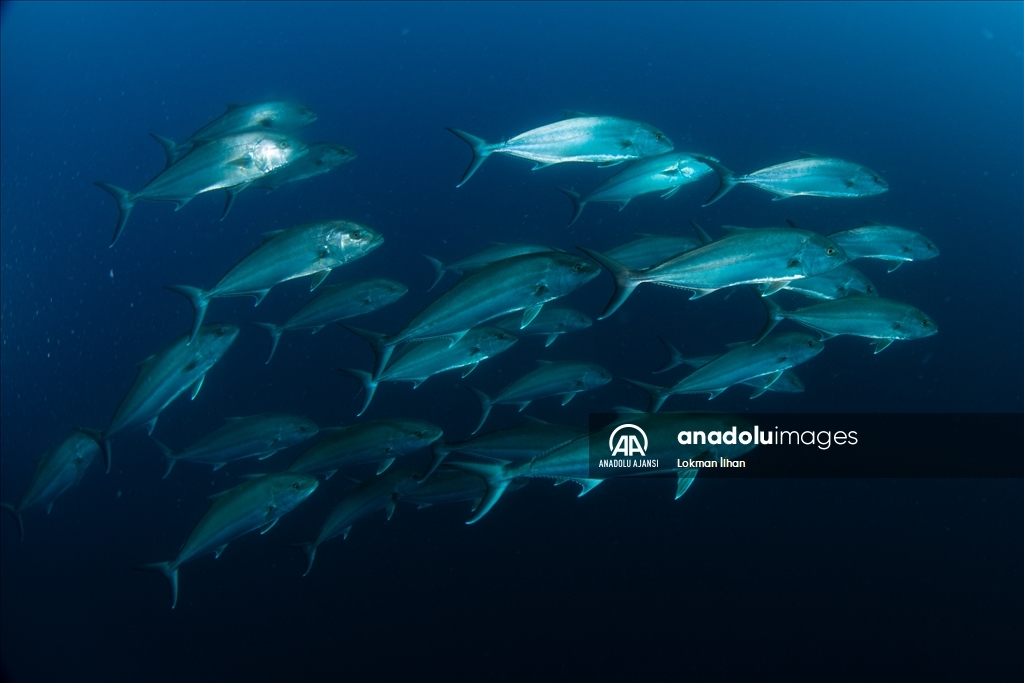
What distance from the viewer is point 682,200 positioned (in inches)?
485

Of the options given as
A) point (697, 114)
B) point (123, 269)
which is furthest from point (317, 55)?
point (697, 114)

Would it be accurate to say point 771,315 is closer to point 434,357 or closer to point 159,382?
point 434,357

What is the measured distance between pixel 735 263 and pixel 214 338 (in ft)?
10.5

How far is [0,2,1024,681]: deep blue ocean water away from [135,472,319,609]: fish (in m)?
4.44

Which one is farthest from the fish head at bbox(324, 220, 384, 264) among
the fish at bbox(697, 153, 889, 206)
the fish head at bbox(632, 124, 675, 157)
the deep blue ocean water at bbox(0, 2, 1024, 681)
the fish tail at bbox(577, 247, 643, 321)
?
A: the deep blue ocean water at bbox(0, 2, 1024, 681)

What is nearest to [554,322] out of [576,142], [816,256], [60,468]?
[576,142]

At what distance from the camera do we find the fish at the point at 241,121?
13.1 feet

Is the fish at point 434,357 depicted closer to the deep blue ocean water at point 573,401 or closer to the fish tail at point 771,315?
the fish tail at point 771,315

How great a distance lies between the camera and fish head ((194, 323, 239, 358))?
11.2 ft

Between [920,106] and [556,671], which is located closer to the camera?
[556,671]

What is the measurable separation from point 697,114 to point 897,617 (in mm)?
18230

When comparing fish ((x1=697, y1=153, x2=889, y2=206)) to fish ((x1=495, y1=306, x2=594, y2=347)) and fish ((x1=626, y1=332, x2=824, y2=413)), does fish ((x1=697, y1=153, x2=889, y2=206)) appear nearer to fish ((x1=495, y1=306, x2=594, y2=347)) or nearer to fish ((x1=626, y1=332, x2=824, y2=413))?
fish ((x1=626, y1=332, x2=824, y2=413))

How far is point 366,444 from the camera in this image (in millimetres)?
3635

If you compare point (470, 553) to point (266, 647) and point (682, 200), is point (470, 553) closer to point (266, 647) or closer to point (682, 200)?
point (266, 647)
